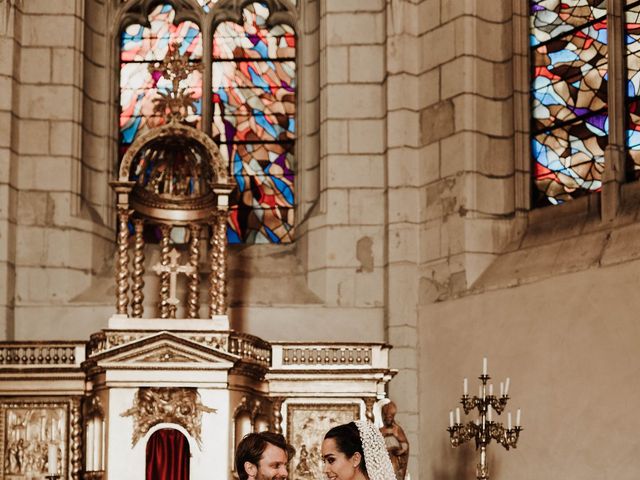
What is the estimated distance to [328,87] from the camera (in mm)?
15719

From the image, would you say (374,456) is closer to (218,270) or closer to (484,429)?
(484,429)

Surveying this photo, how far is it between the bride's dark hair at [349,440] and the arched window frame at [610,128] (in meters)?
7.24

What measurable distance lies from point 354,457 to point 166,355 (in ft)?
21.6

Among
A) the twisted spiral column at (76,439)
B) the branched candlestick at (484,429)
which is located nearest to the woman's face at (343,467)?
the branched candlestick at (484,429)

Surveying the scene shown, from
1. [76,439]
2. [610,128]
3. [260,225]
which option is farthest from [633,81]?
[76,439]

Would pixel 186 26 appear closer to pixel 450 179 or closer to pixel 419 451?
pixel 450 179

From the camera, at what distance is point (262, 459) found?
22.4ft

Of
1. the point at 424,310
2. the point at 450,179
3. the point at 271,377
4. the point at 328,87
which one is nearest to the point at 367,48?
the point at 328,87

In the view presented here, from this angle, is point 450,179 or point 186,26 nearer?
point 450,179

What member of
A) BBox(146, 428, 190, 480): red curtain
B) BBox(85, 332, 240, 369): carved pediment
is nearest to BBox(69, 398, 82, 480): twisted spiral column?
BBox(85, 332, 240, 369): carved pediment

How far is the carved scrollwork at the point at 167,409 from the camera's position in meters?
12.8

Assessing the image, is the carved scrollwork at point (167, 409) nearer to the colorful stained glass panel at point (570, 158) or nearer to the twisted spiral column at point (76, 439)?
the twisted spiral column at point (76, 439)

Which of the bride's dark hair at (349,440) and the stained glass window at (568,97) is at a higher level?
the stained glass window at (568,97)

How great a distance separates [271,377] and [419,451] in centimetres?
196
